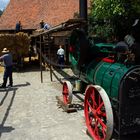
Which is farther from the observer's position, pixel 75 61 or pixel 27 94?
pixel 27 94

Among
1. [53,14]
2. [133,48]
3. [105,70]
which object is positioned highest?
[53,14]

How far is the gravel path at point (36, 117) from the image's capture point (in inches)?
323

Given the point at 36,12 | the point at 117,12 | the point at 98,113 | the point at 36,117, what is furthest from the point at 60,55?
the point at 98,113

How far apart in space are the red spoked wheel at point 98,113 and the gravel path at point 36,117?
0.34 meters

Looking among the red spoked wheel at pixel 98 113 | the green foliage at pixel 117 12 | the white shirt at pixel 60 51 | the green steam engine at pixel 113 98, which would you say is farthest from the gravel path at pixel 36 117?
the white shirt at pixel 60 51

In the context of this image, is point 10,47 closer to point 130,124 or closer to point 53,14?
point 53,14

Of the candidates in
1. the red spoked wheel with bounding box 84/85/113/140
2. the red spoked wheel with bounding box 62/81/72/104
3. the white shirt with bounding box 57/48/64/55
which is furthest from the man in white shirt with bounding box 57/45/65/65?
the red spoked wheel with bounding box 84/85/113/140

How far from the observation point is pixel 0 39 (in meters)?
20.9

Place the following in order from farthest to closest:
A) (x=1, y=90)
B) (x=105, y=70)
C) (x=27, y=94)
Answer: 1. (x=1, y=90)
2. (x=27, y=94)
3. (x=105, y=70)

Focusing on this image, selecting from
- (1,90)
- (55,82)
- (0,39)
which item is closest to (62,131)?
(1,90)

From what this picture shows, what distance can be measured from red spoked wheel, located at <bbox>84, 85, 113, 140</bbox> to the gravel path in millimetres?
338

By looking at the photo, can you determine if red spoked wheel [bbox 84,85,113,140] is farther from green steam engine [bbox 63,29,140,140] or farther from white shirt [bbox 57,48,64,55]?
white shirt [bbox 57,48,64,55]

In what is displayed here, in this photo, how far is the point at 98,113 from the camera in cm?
746

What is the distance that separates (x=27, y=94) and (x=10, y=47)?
8.27m
